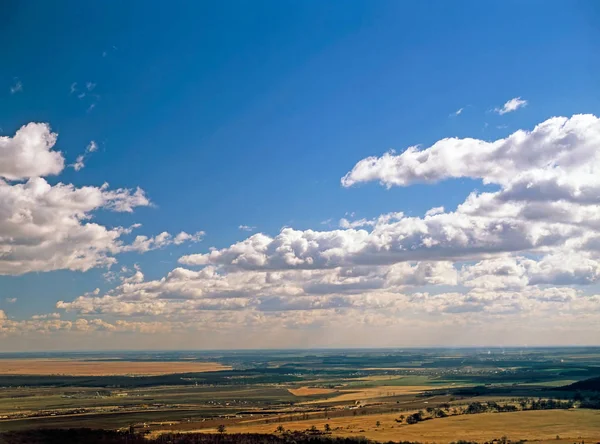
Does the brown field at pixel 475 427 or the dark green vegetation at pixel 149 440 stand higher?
the dark green vegetation at pixel 149 440

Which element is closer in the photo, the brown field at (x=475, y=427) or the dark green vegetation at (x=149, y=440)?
the dark green vegetation at (x=149, y=440)

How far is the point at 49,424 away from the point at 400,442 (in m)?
86.0

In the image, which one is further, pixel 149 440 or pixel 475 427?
pixel 475 427

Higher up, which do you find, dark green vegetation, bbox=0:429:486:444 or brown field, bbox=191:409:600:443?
dark green vegetation, bbox=0:429:486:444

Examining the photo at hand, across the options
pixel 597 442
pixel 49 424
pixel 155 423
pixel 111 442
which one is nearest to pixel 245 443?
pixel 111 442

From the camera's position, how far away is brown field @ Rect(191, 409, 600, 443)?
141 metres

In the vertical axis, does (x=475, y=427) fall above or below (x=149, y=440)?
below

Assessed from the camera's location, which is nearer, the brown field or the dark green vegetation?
the dark green vegetation

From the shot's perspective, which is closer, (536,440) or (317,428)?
(536,440)

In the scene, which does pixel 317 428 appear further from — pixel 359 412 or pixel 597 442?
pixel 597 442

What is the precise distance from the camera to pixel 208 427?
164m

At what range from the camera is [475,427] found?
6127 inches

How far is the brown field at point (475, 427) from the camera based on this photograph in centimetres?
14100

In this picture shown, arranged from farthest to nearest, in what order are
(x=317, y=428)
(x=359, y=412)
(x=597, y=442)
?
1. (x=359, y=412)
2. (x=317, y=428)
3. (x=597, y=442)
